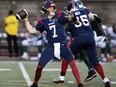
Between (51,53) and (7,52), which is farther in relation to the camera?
(7,52)

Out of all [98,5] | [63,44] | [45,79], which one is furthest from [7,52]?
[63,44]

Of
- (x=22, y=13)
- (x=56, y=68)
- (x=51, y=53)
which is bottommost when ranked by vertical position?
(x=56, y=68)

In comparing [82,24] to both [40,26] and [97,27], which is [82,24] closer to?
[97,27]

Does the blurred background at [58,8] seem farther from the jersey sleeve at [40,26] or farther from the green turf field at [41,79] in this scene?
the jersey sleeve at [40,26]

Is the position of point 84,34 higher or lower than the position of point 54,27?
lower

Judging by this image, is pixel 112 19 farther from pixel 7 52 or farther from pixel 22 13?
pixel 22 13

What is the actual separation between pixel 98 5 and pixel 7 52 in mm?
5966

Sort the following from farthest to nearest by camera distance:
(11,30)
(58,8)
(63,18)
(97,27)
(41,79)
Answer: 1. (58,8)
2. (11,30)
3. (41,79)
4. (97,27)
5. (63,18)

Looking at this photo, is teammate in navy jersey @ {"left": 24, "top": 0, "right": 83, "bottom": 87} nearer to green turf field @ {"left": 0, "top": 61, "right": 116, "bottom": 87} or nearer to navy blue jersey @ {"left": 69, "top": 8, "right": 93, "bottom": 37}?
navy blue jersey @ {"left": 69, "top": 8, "right": 93, "bottom": 37}

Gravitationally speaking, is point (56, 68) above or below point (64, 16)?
below

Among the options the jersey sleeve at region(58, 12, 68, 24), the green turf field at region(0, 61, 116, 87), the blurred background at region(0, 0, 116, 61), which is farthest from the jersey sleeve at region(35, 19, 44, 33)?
the blurred background at region(0, 0, 116, 61)

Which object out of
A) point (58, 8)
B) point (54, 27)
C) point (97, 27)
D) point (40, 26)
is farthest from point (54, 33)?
point (58, 8)

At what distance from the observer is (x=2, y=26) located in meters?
27.8

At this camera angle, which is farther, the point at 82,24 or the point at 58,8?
the point at 58,8
